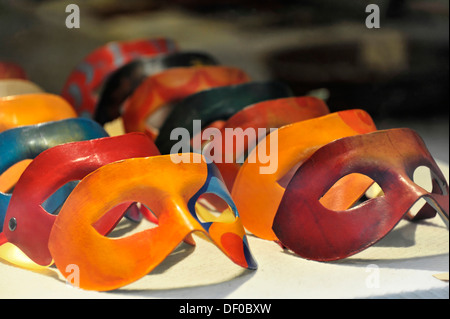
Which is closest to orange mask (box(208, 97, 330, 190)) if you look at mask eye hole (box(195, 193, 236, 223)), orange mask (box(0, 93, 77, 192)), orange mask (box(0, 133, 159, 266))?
mask eye hole (box(195, 193, 236, 223))

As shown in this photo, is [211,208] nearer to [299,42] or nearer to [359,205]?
[359,205]

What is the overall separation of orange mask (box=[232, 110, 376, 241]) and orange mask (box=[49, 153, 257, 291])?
321mm

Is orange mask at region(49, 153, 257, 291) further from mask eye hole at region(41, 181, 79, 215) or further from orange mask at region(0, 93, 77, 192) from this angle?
orange mask at region(0, 93, 77, 192)

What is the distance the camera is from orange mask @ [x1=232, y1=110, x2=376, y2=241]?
1.82m

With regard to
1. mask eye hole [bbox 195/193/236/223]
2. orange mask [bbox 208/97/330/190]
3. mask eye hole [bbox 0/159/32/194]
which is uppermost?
orange mask [bbox 208/97/330/190]

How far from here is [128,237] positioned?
1.52 m

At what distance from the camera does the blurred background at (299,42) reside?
3.55 metres

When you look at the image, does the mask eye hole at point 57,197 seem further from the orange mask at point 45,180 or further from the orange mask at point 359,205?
the orange mask at point 359,205

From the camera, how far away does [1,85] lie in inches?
111

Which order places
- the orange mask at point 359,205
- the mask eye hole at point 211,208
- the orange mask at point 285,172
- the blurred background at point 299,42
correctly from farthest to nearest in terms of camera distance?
the blurred background at point 299,42 → the mask eye hole at point 211,208 → the orange mask at point 285,172 → the orange mask at point 359,205

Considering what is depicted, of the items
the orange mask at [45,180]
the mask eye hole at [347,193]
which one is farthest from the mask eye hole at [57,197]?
the mask eye hole at [347,193]

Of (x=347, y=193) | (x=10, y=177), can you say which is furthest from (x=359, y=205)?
(x=10, y=177)

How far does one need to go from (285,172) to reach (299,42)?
2.36 metres

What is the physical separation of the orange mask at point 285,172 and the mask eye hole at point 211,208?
0.32 ft
